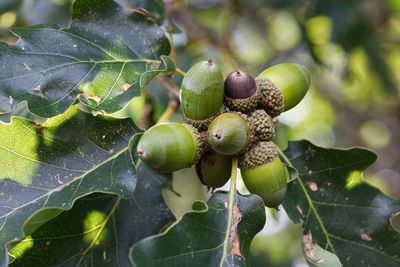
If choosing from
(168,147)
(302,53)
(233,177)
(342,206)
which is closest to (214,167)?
(233,177)

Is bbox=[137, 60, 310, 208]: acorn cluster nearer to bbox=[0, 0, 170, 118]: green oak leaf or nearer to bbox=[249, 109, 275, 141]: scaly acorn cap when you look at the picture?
bbox=[249, 109, 275, 141]: scaly acorn cap

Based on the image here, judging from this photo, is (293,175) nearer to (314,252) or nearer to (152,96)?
(314,252)

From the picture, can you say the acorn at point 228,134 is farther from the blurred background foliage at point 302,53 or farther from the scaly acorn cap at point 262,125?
the blurred background foliage at point 302,53

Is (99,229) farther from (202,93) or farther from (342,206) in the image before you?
(342,206)

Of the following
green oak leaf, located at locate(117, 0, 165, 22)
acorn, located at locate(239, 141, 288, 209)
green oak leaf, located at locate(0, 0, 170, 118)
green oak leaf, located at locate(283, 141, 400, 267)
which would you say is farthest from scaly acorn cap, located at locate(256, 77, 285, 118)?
green oak leaf, located at locate(117, 0, 165, 22)

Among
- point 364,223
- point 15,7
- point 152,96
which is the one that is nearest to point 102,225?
point 364,223

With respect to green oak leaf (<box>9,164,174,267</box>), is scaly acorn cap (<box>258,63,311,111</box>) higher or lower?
higher

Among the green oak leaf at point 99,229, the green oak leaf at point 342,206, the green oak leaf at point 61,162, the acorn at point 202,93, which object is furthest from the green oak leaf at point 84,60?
the green oak leaf at point 342,206
